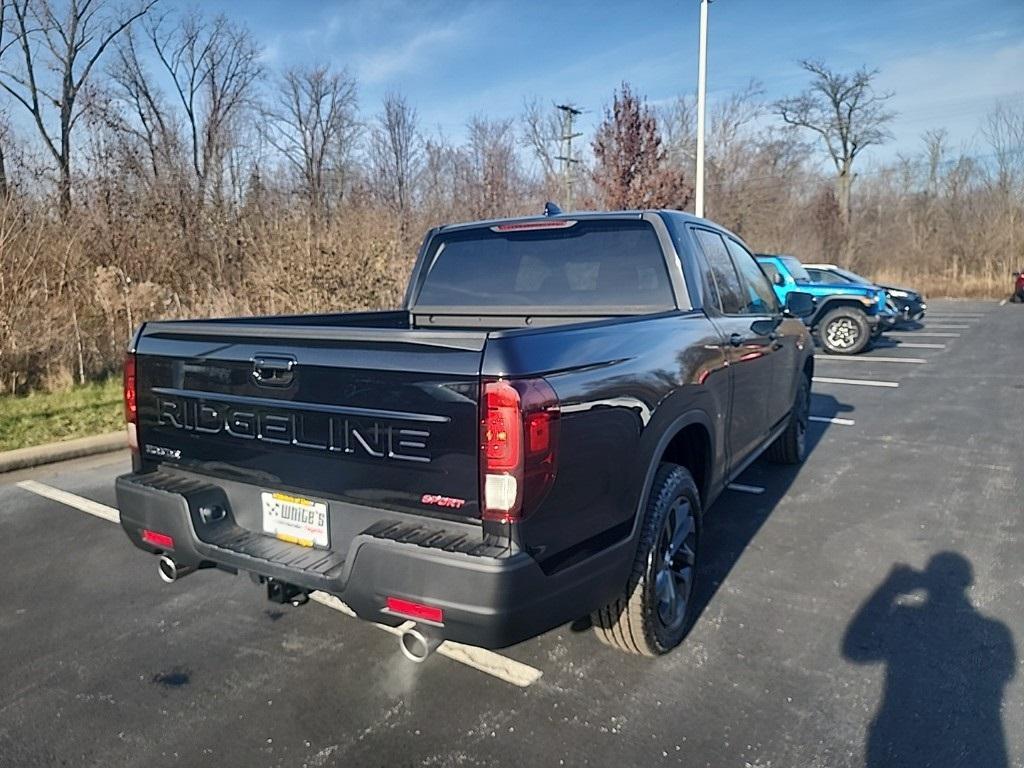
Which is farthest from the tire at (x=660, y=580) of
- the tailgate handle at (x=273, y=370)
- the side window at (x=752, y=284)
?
the side window at (x=752, y=284)

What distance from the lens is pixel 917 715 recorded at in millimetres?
2691

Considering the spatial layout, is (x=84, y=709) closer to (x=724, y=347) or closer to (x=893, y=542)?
(x=724, y=347)

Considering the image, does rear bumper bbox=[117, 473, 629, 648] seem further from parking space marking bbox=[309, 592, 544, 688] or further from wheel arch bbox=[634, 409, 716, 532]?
wheel arch bbox=[634, 409, 716, 532]

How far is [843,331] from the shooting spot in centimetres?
1388

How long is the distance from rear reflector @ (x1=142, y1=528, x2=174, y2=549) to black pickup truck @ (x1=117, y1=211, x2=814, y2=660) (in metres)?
0.01

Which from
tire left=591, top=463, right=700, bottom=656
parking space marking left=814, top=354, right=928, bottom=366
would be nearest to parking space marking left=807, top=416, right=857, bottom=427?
tire left=591, top=463, right=700, bottom=656

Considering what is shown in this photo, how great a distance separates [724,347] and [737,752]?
1953mm

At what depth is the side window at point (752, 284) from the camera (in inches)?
180

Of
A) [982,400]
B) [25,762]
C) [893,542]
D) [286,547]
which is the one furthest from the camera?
[982,400]

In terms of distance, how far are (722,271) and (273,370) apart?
2.70 m

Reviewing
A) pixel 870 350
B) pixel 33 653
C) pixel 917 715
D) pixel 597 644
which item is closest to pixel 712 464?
pixel 597 644

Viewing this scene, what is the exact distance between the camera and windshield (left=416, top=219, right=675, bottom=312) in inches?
147

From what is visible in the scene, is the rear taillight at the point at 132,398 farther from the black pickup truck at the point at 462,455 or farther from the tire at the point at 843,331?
the tire at the point at 843,331

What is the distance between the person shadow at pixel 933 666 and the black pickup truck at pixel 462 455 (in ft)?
2.84
